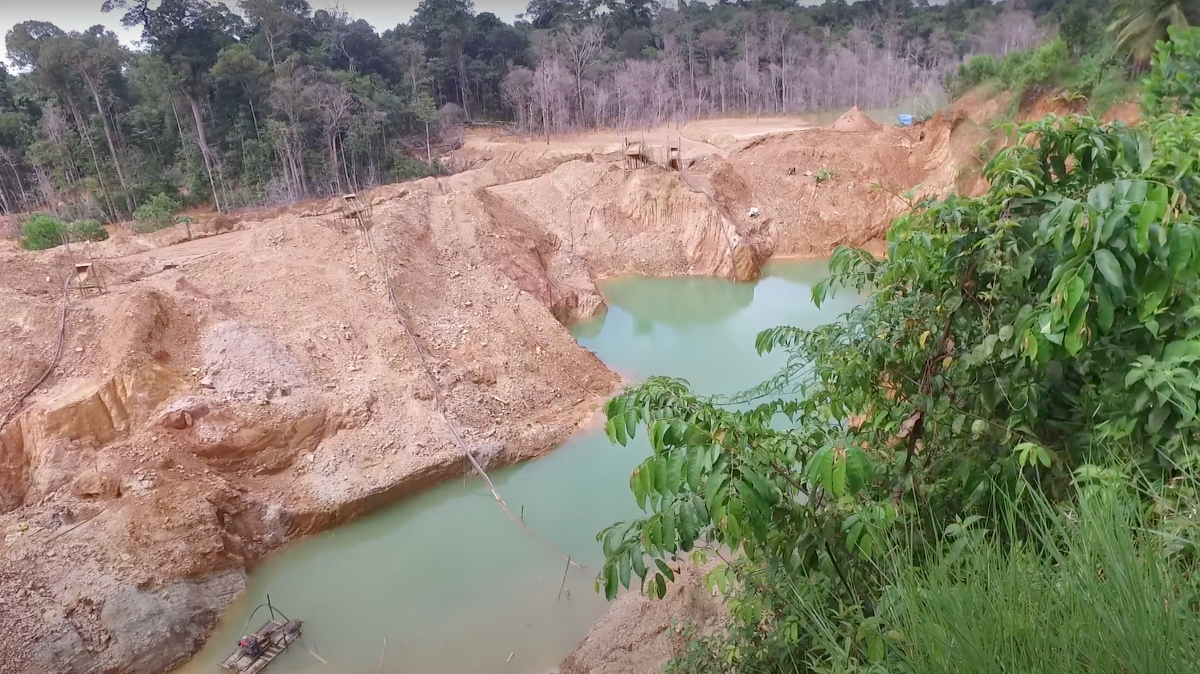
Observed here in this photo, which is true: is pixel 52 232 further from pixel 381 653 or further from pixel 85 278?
pixel 381 653

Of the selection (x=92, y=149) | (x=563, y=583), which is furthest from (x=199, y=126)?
(x=563, y=583)

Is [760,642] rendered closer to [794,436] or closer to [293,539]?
[794,436]

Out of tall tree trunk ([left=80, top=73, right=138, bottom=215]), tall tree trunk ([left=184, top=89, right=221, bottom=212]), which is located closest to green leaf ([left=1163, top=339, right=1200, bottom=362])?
tall tree trunk ([left=184, top=89, right=221, bottom=212])

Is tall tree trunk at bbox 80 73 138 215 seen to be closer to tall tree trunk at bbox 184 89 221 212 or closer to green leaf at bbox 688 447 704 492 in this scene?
tall tree trunk at bbox 184 89 221 212

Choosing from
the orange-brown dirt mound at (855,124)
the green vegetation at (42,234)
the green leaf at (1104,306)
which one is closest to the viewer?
the green leaf at (1104,306)

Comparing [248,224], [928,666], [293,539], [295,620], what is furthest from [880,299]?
[248,224]

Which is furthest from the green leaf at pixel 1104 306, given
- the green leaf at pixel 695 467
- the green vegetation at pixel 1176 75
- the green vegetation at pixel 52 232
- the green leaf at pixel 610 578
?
the green vegetation at pixel 52 232

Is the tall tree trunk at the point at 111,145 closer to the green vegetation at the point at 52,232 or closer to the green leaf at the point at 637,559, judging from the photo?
the green vegetation at the point at 52,232
